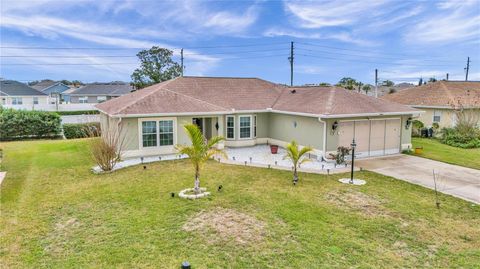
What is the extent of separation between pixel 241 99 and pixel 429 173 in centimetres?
1174

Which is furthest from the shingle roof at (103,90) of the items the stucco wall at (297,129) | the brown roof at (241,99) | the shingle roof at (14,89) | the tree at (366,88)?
the tree at (366,88)

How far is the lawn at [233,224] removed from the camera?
22.7 feet

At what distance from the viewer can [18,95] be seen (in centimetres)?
4806

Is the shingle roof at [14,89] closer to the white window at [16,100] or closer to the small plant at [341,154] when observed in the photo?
the white window at [16,100]

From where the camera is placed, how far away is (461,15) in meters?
17.8

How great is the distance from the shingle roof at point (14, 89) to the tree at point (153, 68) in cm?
1957

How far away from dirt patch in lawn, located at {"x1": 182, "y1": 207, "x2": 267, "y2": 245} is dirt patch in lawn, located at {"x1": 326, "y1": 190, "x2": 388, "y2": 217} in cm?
314

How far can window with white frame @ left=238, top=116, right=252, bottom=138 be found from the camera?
20.6m

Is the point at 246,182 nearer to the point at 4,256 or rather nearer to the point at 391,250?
the point at 391,250

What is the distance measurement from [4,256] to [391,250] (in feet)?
27.7

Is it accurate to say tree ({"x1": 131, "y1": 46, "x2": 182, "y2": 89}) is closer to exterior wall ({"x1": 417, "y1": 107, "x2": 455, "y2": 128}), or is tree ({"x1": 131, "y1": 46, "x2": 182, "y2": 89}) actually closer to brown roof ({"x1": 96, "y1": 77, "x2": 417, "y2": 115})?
brown roof ({"x1": 96, "y1": 77, "x2": 417, "y2": 115})

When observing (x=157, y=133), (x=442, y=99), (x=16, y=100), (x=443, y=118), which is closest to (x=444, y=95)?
(x=442, y=99)

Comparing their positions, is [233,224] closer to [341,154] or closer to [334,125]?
[341,154]

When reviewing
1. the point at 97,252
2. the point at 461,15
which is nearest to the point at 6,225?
Answer: the point at 97,252
